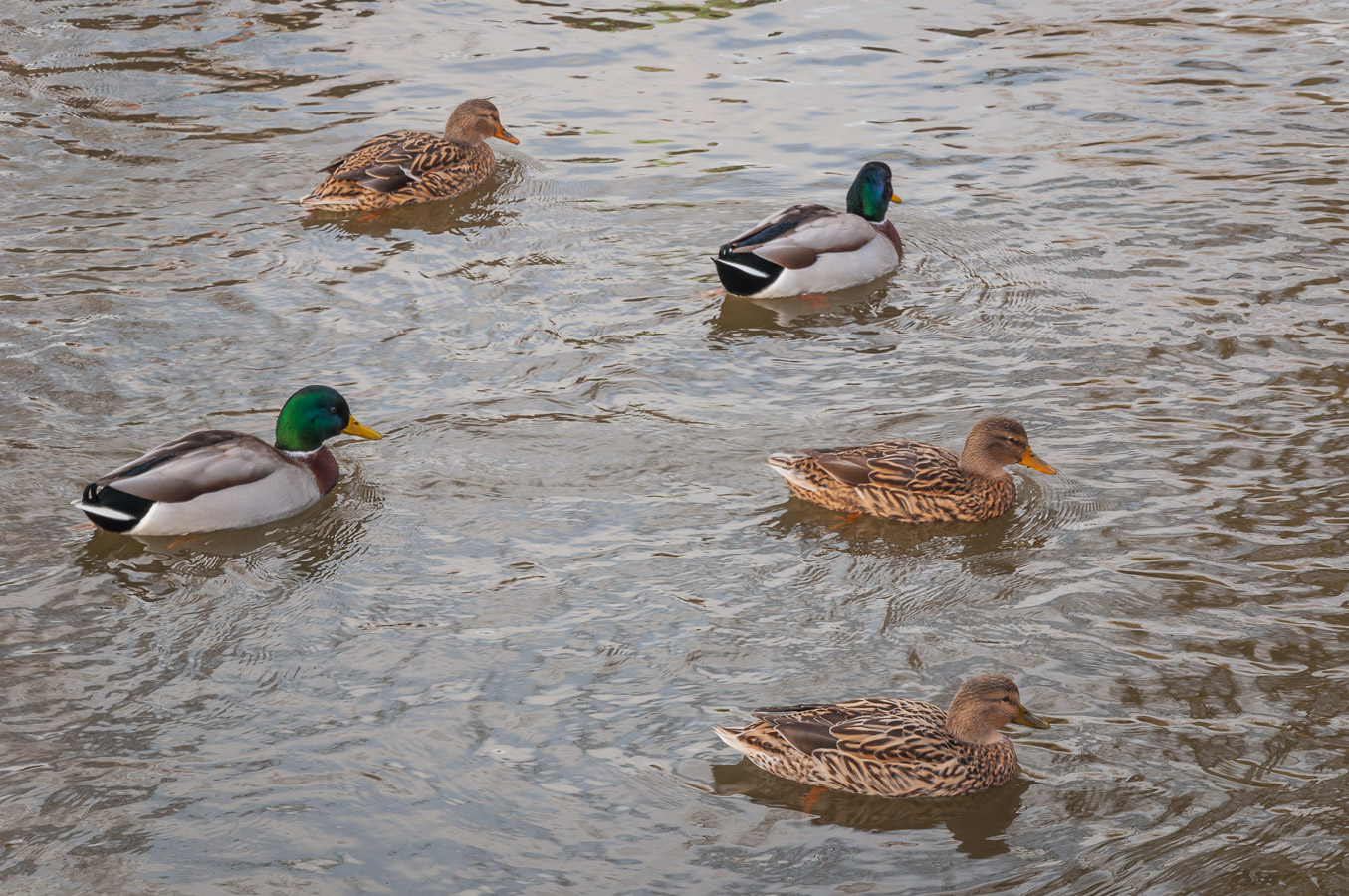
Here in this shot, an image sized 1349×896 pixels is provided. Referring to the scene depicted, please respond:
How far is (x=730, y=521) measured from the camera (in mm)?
7645

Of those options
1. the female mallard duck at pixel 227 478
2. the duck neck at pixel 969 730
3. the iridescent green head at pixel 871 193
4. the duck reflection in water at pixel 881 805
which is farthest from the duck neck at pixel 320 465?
the iridescent green head at pixel 871 193

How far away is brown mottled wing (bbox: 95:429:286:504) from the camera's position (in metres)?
7.54

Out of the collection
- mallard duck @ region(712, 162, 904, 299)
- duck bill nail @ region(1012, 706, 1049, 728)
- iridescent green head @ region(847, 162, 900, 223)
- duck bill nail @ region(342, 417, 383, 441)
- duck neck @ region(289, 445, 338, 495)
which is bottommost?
duck bill nail @ region(1012, 706, 1049, 728)

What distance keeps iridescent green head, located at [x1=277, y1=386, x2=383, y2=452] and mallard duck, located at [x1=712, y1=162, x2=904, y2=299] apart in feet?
11.1

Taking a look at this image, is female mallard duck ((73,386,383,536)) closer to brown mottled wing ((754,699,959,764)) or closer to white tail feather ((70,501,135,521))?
white tail feather ((70,501,135,521))

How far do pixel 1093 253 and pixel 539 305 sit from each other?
167 inches

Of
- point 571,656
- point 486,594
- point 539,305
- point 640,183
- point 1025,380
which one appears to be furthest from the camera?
point 640,183

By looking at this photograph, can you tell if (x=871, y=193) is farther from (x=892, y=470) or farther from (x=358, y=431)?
(x=358, y=431)

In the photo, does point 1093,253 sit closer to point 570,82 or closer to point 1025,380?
point 1025,380

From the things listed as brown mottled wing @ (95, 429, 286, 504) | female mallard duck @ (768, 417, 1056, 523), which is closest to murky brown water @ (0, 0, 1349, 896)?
female mallard duck @ (768, 417, 1056, 523)

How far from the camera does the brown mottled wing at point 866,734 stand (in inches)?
222

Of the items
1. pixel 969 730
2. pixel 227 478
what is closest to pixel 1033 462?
pixel 969 730

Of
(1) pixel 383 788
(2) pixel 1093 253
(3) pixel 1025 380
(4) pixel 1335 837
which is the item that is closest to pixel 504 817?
(1) pixel 383 788

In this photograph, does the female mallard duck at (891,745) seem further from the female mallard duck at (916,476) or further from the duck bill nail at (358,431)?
the duck bill nail at (358,431)
